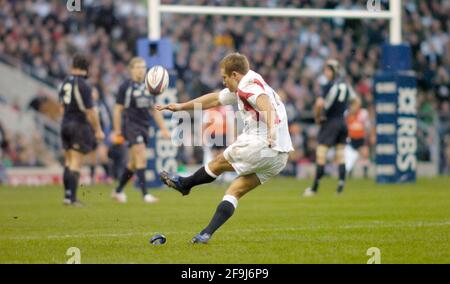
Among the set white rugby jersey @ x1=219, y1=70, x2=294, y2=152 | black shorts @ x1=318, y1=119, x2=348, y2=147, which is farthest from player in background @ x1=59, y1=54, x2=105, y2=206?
white rugby jersey @ x1=219, y1=70, x2=294, y2=152

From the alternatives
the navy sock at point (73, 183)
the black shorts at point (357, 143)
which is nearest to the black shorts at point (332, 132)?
the navy sock at point (73, 183)

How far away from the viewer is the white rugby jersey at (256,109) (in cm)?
965

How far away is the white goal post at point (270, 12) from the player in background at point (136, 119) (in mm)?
4027

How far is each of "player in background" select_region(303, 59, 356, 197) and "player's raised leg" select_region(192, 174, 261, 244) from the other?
821 centimetres

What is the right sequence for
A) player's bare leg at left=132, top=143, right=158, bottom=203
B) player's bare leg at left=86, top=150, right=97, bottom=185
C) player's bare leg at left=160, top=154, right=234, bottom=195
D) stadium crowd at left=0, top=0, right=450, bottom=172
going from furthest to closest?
stadium crowd at left=0, top=0, right=450, bottom=172 < player's bare leg at left=86, top=150, right=97, bottom=185 < player's bare leg at left=132, top=143, right=158, bottom=203 < player's bare leg at left=160, top=154, right=234, bottom=195

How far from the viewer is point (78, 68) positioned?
1521 centimetres

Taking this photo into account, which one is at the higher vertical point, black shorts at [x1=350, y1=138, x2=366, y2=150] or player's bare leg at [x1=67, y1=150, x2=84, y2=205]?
player's bare leg at [x1=67, y1=150, x2=84, y2=205]

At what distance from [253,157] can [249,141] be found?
6.6 inches

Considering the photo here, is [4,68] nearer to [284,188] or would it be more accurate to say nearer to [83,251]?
[284,188]

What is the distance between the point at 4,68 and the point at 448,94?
13.3 metres

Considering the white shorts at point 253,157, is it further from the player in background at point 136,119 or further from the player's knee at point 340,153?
the player's knee at point 340,153

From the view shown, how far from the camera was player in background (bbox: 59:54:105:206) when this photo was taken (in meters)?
15.2

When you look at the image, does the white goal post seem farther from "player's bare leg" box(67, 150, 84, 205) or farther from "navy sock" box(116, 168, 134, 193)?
"player's bare leg" box(67, 150, 84, 205)
